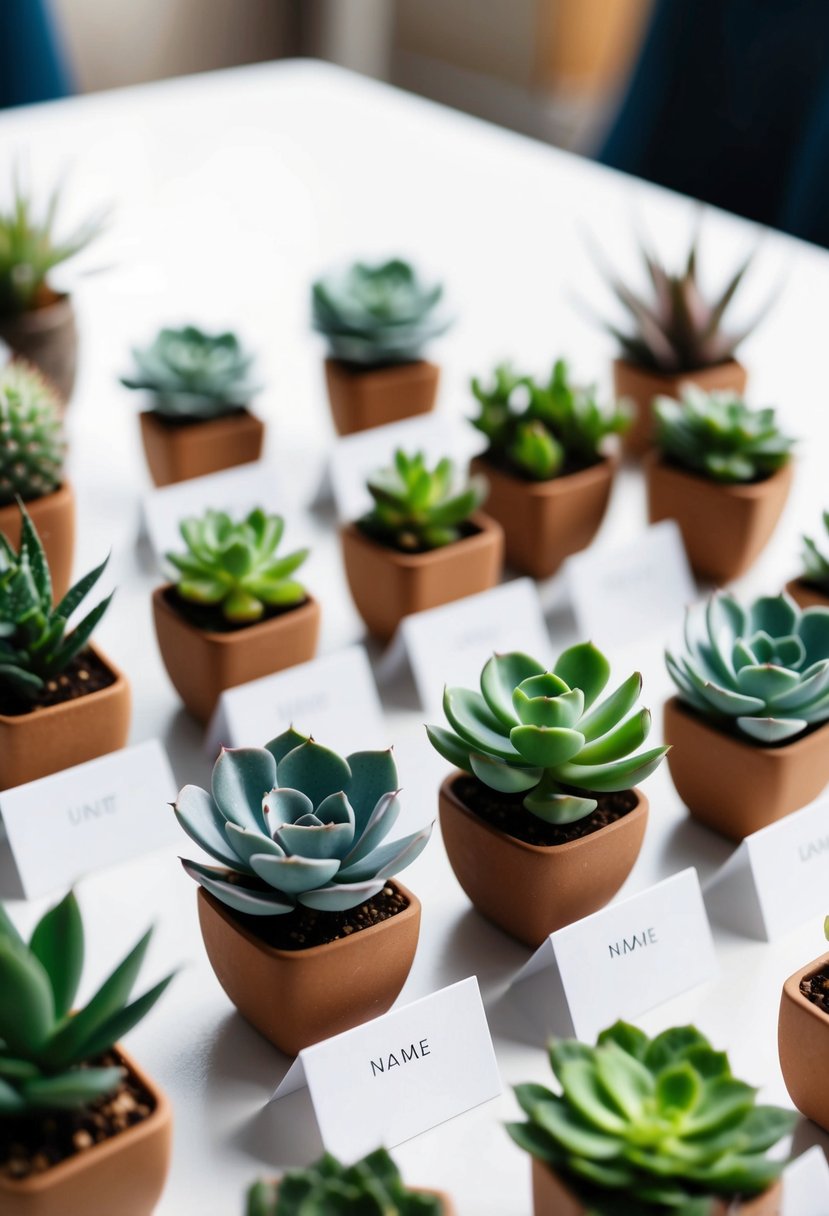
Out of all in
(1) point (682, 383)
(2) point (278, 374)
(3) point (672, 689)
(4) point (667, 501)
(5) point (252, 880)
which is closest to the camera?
(5) point (252, 880)

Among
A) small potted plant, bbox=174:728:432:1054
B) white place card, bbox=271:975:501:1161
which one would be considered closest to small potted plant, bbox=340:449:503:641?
small potted plant, bbox=174:728:432:1054

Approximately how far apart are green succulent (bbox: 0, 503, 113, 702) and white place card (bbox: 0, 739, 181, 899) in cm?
9

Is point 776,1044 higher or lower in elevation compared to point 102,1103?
lower

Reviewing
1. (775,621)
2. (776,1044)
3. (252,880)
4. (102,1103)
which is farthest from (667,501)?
(102,1103)

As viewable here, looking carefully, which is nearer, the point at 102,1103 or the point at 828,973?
the point at 102,1103

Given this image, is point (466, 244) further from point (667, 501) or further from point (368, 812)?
point (368, 812)

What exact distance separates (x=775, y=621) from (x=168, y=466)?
2.59 ft

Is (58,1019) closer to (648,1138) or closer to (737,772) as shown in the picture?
(648,1138)

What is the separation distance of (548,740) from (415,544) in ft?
1.59

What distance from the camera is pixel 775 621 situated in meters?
1.27

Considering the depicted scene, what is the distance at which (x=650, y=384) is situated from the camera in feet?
6.16

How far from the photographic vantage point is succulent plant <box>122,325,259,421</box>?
170 centimetres

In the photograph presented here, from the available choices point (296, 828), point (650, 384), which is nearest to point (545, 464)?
point (650, 384)

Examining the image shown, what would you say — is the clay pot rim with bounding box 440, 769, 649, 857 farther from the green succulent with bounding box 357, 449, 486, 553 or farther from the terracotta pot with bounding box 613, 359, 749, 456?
the terracotta pot with bounding box 613, 359, 749, 456
